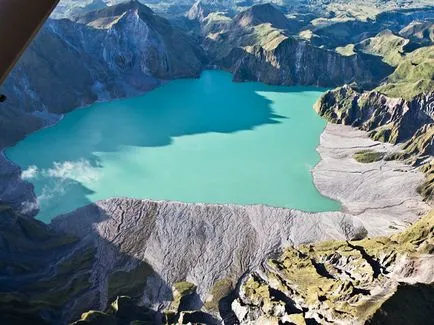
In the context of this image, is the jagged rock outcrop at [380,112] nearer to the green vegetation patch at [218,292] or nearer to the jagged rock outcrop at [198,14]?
the green vegetation patch at [218,292]

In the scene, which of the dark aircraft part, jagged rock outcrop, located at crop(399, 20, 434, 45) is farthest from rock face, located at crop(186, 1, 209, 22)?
the dark aircraft part

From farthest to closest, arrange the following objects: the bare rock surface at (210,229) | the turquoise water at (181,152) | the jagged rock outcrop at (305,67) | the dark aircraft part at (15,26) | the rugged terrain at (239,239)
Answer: the jagged rock outcrop at (305,67) < the turquoise water at (181,152) < the bare rock surface at (210,229) < the rugged terrain at (239,239) < the dark aircraft part at (15,26)

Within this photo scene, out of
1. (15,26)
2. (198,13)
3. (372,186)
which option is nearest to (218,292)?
(372,186)

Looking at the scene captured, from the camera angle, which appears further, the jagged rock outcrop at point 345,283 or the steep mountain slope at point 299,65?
the steep mountain slope at point 299,65

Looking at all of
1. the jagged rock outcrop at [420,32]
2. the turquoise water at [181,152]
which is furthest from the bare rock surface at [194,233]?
the jagged rock outcrop at [420,32]

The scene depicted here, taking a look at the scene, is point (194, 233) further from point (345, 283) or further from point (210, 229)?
point (345, 283)

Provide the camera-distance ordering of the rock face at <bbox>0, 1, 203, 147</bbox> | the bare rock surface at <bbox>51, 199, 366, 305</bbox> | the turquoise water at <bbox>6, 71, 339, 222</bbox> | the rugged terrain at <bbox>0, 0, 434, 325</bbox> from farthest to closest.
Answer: the rock face at <bbox>0, 1, 203, 147</bbox> < the turquoise water at <bbox>6, 71, 339, 222</bbox> < the bare rock surface at <bbox>51, 199, 366, 305</bbox> < the rugged terrain at <bbox>0, 0, 434, 325</bbox>

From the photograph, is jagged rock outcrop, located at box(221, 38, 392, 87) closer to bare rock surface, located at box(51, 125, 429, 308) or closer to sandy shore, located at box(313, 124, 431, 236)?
sandy shore, located at box(313, 124, 431, 236)
